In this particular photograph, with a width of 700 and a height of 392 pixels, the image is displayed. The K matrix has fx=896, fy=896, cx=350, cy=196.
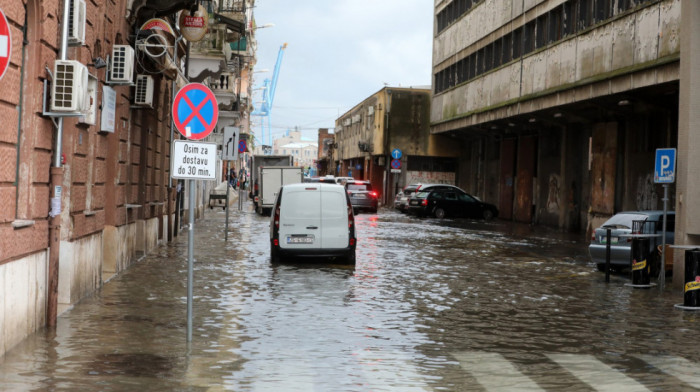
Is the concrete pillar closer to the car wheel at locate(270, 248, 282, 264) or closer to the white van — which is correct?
the white van

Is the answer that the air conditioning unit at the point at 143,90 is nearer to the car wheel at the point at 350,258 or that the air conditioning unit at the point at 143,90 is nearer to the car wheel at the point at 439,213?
the car wheel at the point at 350,258

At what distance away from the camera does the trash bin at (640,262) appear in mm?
16234

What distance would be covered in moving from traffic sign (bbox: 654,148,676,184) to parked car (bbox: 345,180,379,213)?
97.6 feet

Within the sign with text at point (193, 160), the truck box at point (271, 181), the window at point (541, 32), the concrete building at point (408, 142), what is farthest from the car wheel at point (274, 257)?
the concrete building at point (408, 142)

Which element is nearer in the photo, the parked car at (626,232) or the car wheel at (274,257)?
the parked car at (626,232)

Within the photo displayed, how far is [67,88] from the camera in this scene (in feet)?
32.3

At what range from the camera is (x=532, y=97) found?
34.1m

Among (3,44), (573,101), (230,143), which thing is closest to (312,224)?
(230,143)

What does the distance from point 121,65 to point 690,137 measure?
32.3ft

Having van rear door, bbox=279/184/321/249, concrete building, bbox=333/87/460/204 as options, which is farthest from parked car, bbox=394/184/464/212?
van rear door, bbox=279/184/321/249

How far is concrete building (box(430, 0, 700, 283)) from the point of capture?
22688mm

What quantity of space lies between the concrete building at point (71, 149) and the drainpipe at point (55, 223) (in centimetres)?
1

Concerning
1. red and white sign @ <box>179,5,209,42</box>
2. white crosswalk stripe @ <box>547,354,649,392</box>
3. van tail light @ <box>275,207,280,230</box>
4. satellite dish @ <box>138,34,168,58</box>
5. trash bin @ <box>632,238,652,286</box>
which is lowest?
white crosswalk stripe @ <box>547,354,649,392</box>

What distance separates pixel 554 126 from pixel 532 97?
539cm
